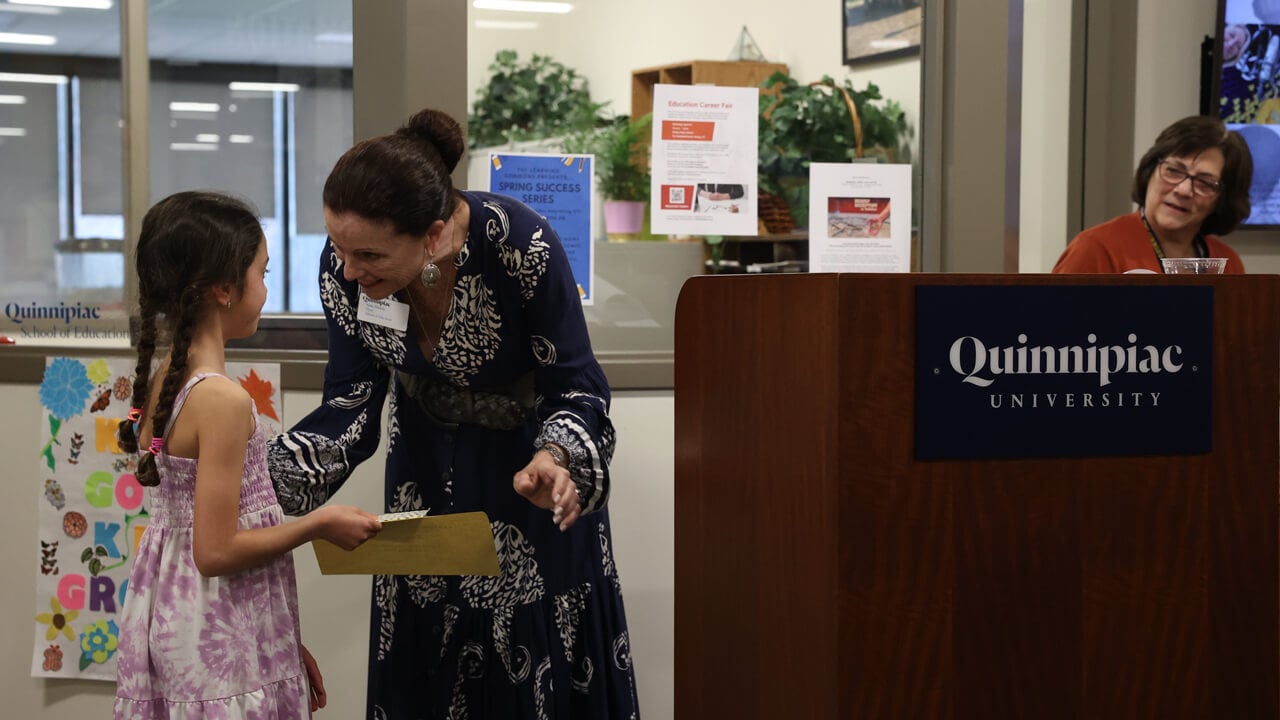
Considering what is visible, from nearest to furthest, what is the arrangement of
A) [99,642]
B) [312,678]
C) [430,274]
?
[430,274] → [312,678] → [99,642]

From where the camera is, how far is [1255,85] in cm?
340

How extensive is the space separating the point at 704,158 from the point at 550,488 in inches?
57.7

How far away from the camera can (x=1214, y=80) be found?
3336mm

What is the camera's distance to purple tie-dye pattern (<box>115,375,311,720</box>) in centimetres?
158

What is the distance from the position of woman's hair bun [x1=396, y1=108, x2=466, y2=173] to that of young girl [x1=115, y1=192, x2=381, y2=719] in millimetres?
278

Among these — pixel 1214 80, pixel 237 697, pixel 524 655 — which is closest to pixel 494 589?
pixel 524 655

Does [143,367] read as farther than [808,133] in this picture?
No

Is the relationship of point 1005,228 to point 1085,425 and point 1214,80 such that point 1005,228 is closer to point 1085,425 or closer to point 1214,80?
point 1214,80

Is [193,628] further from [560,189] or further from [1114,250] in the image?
[1114,250]

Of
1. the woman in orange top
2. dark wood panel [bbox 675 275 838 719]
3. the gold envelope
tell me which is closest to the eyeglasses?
the woman in orange top

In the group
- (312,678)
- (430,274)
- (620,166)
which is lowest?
(312,678)

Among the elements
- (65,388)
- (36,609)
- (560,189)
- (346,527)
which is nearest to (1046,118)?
(560,189)

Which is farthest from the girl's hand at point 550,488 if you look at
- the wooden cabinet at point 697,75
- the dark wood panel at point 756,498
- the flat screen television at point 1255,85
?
the flat screen television at point 1255,85

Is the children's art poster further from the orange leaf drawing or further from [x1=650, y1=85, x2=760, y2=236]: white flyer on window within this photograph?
[x1=650, y1=85, x2=760, y2=236]: white flyer on window
